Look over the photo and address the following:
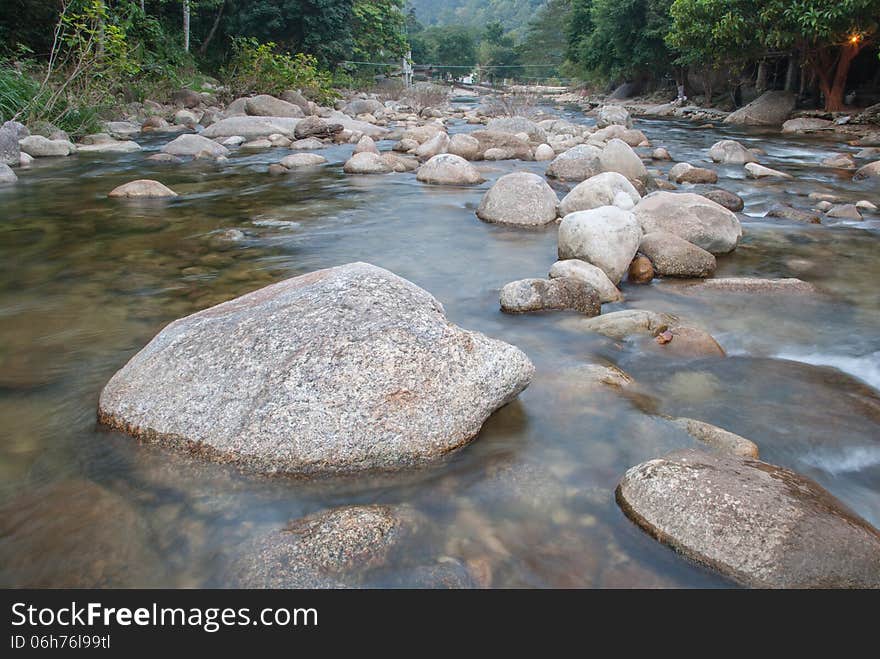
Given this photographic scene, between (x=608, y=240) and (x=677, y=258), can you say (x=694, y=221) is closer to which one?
(x=677, y=258)

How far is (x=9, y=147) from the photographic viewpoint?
37.4ft

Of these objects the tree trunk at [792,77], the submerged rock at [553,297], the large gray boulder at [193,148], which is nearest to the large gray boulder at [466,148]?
the large gray boulder at [193,148]

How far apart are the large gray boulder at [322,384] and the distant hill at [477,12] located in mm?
128025

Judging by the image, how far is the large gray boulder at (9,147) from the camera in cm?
1123

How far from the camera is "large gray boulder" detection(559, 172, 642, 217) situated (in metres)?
7.46

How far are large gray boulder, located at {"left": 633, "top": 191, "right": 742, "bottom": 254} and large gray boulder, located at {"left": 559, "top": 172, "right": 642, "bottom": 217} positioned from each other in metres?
0.59

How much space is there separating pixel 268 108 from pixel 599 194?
46.3 ft

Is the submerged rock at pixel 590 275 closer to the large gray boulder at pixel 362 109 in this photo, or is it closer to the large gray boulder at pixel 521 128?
the large gray boulder at pixel 521 128

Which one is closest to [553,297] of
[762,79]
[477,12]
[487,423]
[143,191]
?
[487,423]

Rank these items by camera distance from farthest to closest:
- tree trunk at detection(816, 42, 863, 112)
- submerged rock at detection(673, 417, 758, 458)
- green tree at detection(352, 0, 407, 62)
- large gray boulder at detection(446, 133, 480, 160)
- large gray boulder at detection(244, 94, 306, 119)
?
green tree at detection(352, 0, 407, 62) < tree trunk at detection(816, 42, 863, 112) < large gray boulder at detection(244, 94, 306, 119) < large gray boulder at detection(446, 133, 480, 160) < submerged rock at detection(673, 417, 758, 458)

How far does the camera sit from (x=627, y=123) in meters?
19.7

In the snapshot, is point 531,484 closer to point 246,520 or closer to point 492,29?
point 246,520

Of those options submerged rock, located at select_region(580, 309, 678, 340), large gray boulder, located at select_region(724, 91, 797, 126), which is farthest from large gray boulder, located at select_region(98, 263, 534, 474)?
large gray boulder, located at select_region(724, 91, 797, 126)

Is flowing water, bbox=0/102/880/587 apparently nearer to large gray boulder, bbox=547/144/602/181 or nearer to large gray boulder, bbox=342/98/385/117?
large gray boulder, bbox=547/144/602/181
